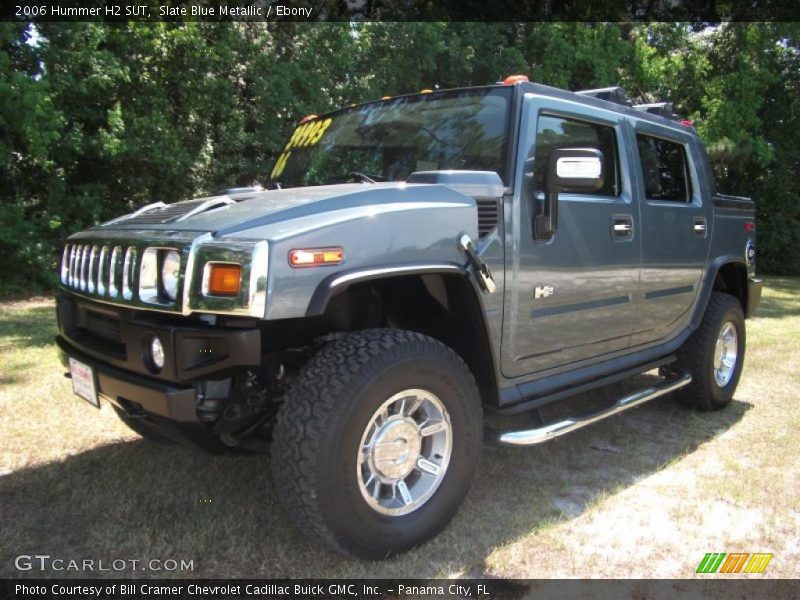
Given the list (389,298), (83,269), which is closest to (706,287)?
(389,298)

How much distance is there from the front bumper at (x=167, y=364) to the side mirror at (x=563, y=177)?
149cm

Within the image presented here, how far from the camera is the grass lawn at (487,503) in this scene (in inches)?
104

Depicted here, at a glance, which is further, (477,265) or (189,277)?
(477,265)

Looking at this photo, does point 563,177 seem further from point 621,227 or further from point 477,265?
point 621,227

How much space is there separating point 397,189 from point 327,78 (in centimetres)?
1049

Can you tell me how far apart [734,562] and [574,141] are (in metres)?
2.10

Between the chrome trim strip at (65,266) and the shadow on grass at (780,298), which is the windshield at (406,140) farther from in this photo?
the shadow on grass at (780,298)

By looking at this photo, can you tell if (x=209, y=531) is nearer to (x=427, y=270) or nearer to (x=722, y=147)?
(x=427, y=270)

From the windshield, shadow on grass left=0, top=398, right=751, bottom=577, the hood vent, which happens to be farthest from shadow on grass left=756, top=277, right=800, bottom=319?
the hood vent

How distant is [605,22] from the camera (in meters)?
14.9

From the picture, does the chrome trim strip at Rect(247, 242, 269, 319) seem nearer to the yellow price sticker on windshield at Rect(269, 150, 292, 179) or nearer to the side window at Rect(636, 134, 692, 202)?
the yellow price sticker on windshield at Rect(269, 150, 292, 179)

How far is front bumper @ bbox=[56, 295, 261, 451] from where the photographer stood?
2.26m

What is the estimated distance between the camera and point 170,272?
2.37 m

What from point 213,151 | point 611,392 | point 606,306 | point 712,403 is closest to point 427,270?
point 606,306
